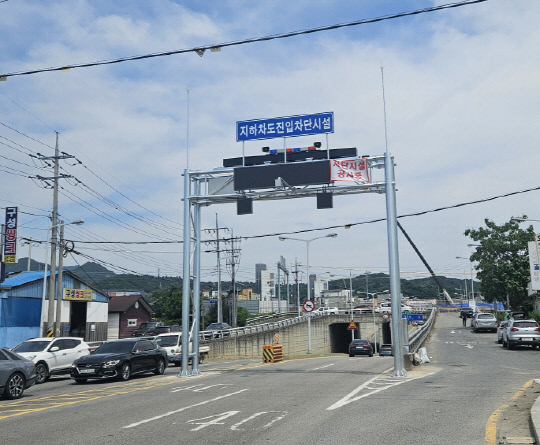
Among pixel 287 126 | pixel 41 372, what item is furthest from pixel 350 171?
pixel 41 372

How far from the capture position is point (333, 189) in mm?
20562

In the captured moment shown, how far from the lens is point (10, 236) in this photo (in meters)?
35.4

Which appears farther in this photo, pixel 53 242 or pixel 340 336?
pixel 340 336

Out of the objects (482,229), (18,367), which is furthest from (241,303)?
(18,367)

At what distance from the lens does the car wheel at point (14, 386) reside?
14625 mm

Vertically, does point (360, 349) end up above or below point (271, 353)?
below

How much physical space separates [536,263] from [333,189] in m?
28.5

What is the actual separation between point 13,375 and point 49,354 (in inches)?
272

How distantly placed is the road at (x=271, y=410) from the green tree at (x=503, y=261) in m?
36.1

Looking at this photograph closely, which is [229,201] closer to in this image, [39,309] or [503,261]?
[39,309]

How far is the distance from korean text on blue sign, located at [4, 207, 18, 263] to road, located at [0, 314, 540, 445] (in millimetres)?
18711

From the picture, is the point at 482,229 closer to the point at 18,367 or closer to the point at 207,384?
the point at 207,384

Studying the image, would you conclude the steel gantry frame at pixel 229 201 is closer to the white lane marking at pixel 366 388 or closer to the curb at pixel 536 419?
the white lane marking at pixel 366 388

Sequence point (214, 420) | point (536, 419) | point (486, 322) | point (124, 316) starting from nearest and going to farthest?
point (536, 419), point (214, 420), point (486, 322), point (124, 316)
